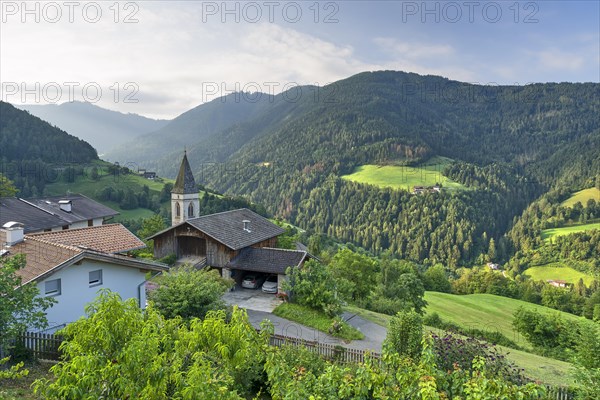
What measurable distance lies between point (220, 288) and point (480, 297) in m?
63.9

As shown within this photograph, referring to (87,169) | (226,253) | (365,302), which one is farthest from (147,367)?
(87,169)

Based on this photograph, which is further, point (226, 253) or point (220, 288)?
point (226, 253)

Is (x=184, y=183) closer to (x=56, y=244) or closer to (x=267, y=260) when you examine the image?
(x=267, y=260)

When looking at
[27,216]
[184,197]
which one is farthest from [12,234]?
[27,216]

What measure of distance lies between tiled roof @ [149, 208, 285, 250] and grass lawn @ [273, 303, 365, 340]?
7.54 meters

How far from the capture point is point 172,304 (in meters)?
18.3

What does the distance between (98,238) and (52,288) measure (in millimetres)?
5626

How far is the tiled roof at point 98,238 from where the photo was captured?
21.2 meters

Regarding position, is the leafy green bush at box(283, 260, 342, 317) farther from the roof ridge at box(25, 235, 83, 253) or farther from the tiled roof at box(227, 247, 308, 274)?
the roof ridge at box(25, 235, 83, 253)

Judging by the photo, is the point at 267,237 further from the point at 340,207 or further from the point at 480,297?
the point at 340,207

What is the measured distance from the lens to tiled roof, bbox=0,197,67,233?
4069 cm

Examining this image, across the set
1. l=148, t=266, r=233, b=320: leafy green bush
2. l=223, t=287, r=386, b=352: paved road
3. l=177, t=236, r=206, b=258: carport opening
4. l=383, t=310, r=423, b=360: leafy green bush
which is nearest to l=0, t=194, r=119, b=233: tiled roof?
l=177, t=236, r=206, b=258: carport opening

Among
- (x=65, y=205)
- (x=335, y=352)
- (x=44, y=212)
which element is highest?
(x=65, y=205)

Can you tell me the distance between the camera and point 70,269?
18.7m
